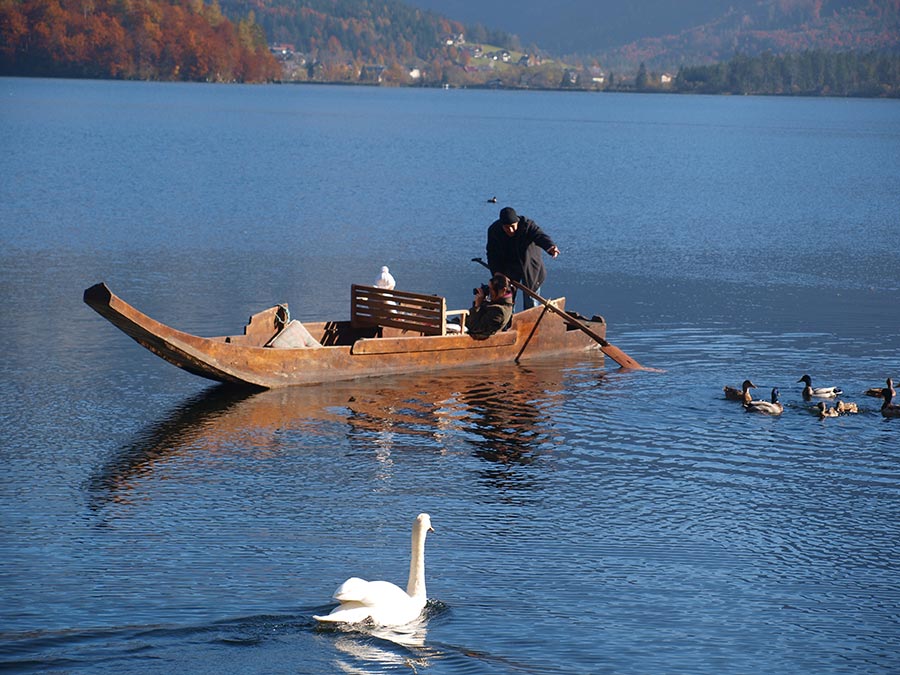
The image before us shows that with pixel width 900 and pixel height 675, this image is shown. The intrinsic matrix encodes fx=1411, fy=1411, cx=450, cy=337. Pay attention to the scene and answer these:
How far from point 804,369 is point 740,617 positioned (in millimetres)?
11053

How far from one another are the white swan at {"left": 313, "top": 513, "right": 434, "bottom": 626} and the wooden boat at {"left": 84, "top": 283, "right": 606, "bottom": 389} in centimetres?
777

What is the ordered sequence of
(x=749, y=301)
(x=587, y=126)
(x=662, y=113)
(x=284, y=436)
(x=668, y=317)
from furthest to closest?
(x=662, y=113) → (x=587, y=126) → (x=749, y=301) → (x=668, y=317) → (x=284, y=436)

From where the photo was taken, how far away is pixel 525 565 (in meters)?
13.7

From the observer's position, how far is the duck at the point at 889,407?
19.8 m

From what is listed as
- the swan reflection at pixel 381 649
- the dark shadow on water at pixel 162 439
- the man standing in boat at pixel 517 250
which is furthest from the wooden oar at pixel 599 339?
the swan reflection at pixel 381 649

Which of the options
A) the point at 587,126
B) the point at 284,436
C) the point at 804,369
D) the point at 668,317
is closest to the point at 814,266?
Answer: the point at 668,317

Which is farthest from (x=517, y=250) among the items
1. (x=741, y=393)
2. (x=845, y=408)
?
(x=845, y=408)

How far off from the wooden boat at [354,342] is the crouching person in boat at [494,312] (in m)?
0.17

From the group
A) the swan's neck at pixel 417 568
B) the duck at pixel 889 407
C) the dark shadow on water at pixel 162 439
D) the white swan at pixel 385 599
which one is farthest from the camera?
the duck at pixel 889 407

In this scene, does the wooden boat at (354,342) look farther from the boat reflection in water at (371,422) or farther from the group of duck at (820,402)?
the group of duck at (820,402)

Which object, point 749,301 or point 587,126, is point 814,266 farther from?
point 587,126

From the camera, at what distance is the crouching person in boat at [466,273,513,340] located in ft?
74.3

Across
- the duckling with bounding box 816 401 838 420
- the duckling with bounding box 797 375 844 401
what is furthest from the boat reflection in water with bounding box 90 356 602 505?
the duckling with bounding box 816 401 838 420

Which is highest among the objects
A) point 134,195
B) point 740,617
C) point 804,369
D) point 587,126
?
point 587,126
